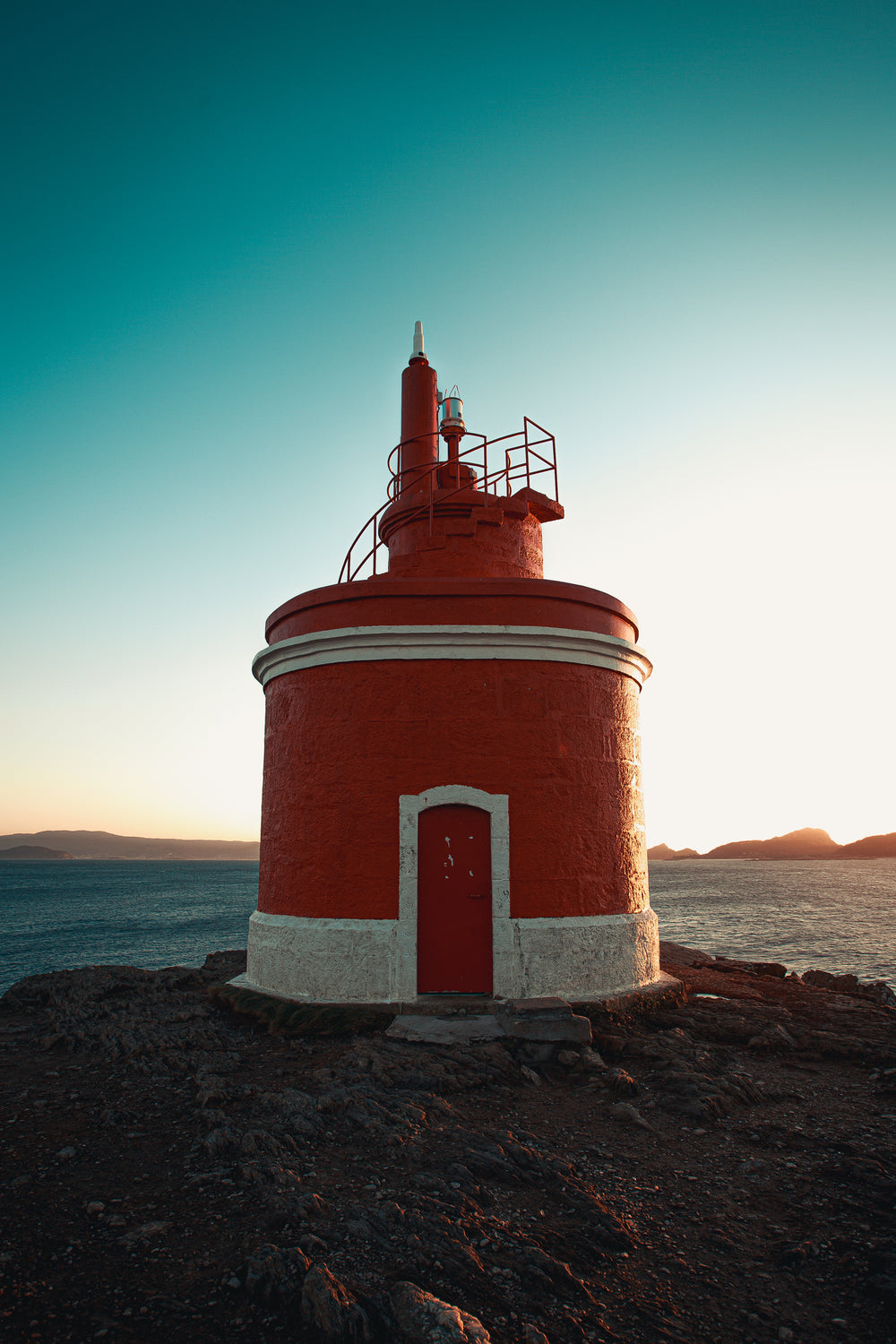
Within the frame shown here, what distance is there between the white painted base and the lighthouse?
0.05 ft

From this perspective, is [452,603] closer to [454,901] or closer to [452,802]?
[452,802]

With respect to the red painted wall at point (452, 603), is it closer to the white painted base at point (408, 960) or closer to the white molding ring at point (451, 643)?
the white molding ring at point (451, 643)

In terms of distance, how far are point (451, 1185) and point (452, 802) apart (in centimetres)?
428

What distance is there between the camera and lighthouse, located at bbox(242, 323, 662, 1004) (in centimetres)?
849

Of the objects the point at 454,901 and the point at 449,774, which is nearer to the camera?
the point at 454,901

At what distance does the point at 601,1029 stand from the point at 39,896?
66730 millimetres

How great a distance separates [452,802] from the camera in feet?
28.4

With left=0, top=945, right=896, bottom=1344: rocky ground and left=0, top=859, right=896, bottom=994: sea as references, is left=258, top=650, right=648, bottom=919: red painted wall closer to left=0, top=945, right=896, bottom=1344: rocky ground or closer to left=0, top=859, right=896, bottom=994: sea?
left=0, top=945, right=896, bottom=1344: rocky ground

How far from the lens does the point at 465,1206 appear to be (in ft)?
14.9

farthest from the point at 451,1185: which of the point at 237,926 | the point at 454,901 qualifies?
the point at 237,926

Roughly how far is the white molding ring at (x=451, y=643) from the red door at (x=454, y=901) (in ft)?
6.30

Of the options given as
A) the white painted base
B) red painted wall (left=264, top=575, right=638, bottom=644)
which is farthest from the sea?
red painted wall (left=264, top=575, right=638, bottom=644)

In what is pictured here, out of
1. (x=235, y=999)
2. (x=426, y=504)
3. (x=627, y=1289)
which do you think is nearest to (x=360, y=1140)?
(x=627, y=1289)

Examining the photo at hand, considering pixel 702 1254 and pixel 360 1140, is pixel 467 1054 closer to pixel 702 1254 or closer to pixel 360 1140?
pixel 360 1140
